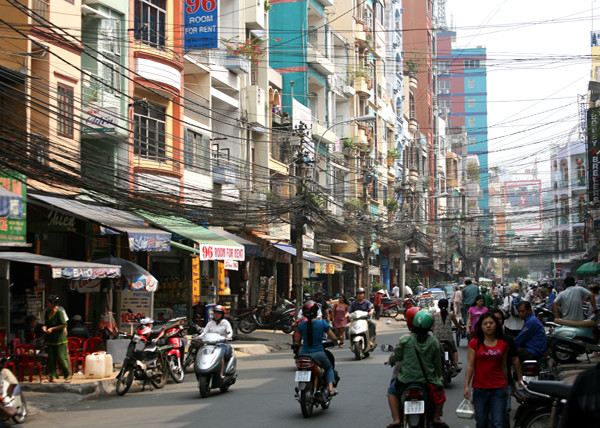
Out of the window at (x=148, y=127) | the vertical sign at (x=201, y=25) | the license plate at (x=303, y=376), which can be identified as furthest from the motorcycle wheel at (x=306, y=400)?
the vertical sign at (x=201, y=25)

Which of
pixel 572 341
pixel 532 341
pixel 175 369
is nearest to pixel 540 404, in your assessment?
pixel 532 341

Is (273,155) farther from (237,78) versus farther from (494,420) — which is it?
(494,420)

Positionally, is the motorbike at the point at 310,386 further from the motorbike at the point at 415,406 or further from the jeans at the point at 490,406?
the jeans at the point at 490,406

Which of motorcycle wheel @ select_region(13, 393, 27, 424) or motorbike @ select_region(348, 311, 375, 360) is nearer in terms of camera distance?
motorcycle wheel @ select_region(13, 393, 27, 424)

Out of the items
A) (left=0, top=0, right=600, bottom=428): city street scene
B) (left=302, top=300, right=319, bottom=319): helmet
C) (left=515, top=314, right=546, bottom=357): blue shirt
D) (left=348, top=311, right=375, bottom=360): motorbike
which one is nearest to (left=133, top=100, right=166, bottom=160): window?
(left=0, top=0, right=600, bottom=428): city street scene

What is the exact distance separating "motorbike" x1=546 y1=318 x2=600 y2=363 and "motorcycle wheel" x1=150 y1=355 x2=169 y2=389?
7084 mm

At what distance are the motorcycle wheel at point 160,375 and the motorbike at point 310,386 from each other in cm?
441

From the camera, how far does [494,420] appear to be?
24.3ft

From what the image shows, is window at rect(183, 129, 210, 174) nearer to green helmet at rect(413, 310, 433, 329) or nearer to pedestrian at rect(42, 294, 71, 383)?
pedestrian at rect(42, 294, 71, 383)

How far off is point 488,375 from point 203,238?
17337mm

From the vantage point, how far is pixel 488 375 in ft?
24.6

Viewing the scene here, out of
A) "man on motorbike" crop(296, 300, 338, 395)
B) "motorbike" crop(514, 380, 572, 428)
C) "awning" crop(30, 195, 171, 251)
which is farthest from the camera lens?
"awning" crop(30, 195, 171, 251)

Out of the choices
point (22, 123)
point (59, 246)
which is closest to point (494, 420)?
point (22, 123)

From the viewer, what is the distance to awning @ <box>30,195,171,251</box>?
1836cm
